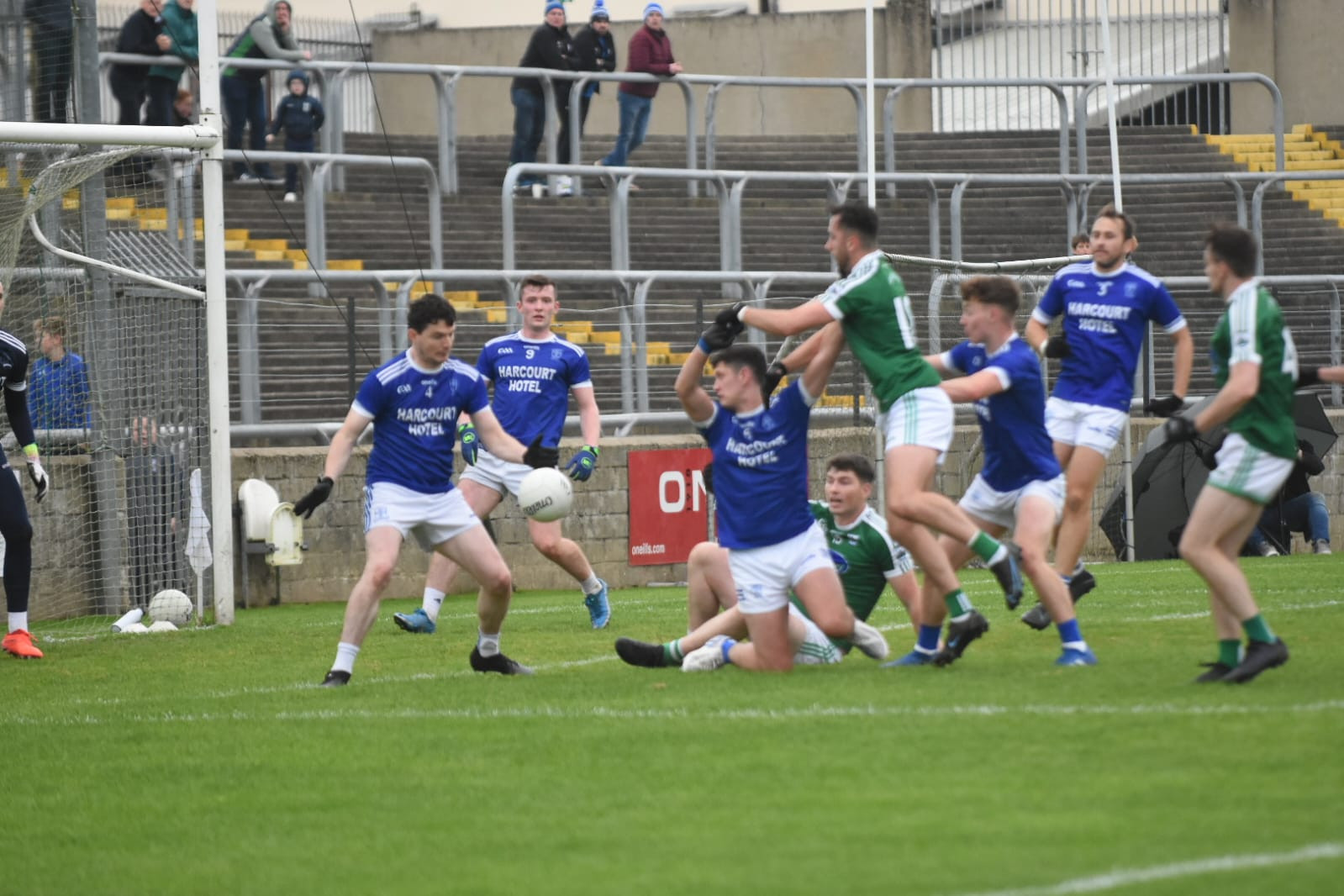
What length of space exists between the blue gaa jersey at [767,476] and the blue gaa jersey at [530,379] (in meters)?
4.05

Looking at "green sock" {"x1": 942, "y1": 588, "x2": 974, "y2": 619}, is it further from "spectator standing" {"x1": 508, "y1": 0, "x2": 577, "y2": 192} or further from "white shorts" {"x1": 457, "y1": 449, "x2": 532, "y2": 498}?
"spectator standing" {"x1": 508, "y1": 0, "x2": 577, "y2": 192}

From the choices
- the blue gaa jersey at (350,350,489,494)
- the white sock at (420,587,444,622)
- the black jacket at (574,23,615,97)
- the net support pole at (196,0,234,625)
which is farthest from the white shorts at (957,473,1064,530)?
the black jacket at (574,23,615,97)

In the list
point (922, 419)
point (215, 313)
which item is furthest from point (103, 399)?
point (922, 419)

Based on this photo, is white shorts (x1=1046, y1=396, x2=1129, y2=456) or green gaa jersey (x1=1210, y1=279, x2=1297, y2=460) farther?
white shorts (x1=1046, y1=396, x2=1129, y2=456)

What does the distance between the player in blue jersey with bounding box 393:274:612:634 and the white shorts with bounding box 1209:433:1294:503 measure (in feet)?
19.0

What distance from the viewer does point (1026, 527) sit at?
9992 mm

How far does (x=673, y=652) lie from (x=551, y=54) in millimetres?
14235

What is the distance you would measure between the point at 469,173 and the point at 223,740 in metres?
16.4

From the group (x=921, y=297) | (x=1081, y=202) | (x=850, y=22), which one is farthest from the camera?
(x=850, y=22)

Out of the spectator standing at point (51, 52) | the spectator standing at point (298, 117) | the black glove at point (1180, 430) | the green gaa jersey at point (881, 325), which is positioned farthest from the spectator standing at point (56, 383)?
the black glove at point (1180, 430)

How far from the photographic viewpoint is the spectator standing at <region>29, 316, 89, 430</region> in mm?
15227

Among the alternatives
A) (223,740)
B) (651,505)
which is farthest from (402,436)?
(651,505)

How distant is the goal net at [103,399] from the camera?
15047mm

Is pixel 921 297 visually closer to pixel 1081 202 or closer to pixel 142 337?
pixel 1081 202
